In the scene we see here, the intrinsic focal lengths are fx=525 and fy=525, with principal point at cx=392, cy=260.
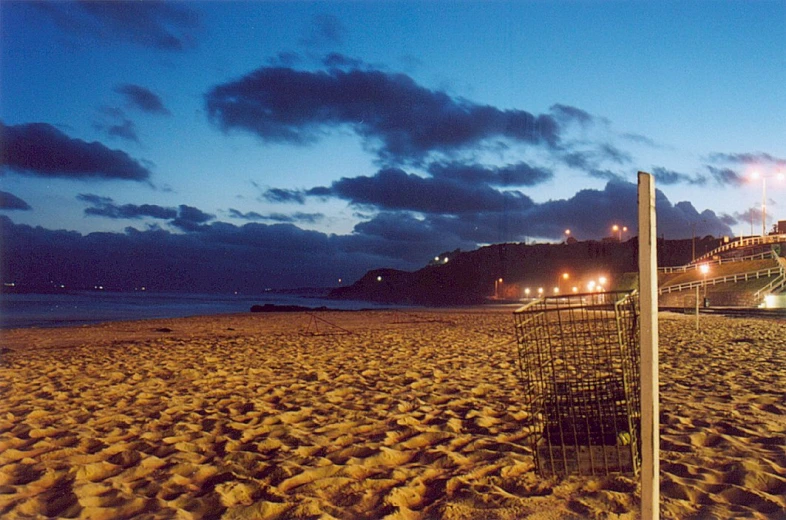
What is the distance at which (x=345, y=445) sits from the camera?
4.67 metres

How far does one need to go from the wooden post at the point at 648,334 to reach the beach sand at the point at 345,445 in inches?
39.6

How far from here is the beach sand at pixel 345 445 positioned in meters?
3.45

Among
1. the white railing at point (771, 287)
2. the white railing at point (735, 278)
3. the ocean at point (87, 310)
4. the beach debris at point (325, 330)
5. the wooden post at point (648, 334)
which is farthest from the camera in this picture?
the white railing at point (735, 278)

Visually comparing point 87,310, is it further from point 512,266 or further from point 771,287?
point 512,266

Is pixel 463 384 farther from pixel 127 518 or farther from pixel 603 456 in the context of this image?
pixel 127 518

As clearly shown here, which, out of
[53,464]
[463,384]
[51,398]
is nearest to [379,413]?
[463,384]

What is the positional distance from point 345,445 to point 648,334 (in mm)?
3136

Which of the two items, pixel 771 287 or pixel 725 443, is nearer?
pixel 725 443

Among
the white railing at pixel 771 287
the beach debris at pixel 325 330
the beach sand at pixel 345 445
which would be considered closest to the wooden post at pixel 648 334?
Answer: the beach sand at pixel 345 445

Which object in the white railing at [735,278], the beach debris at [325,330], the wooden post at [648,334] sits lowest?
the beach debris at [325,330]

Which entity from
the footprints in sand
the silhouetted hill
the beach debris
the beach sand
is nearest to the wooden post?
the beach sand

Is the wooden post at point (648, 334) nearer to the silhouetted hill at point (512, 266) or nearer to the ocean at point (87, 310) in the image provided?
the ocean at point (87, 310)

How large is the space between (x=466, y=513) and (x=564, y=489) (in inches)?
29.6

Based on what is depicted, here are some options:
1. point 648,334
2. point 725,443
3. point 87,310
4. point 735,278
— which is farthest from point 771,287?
point 87,310
